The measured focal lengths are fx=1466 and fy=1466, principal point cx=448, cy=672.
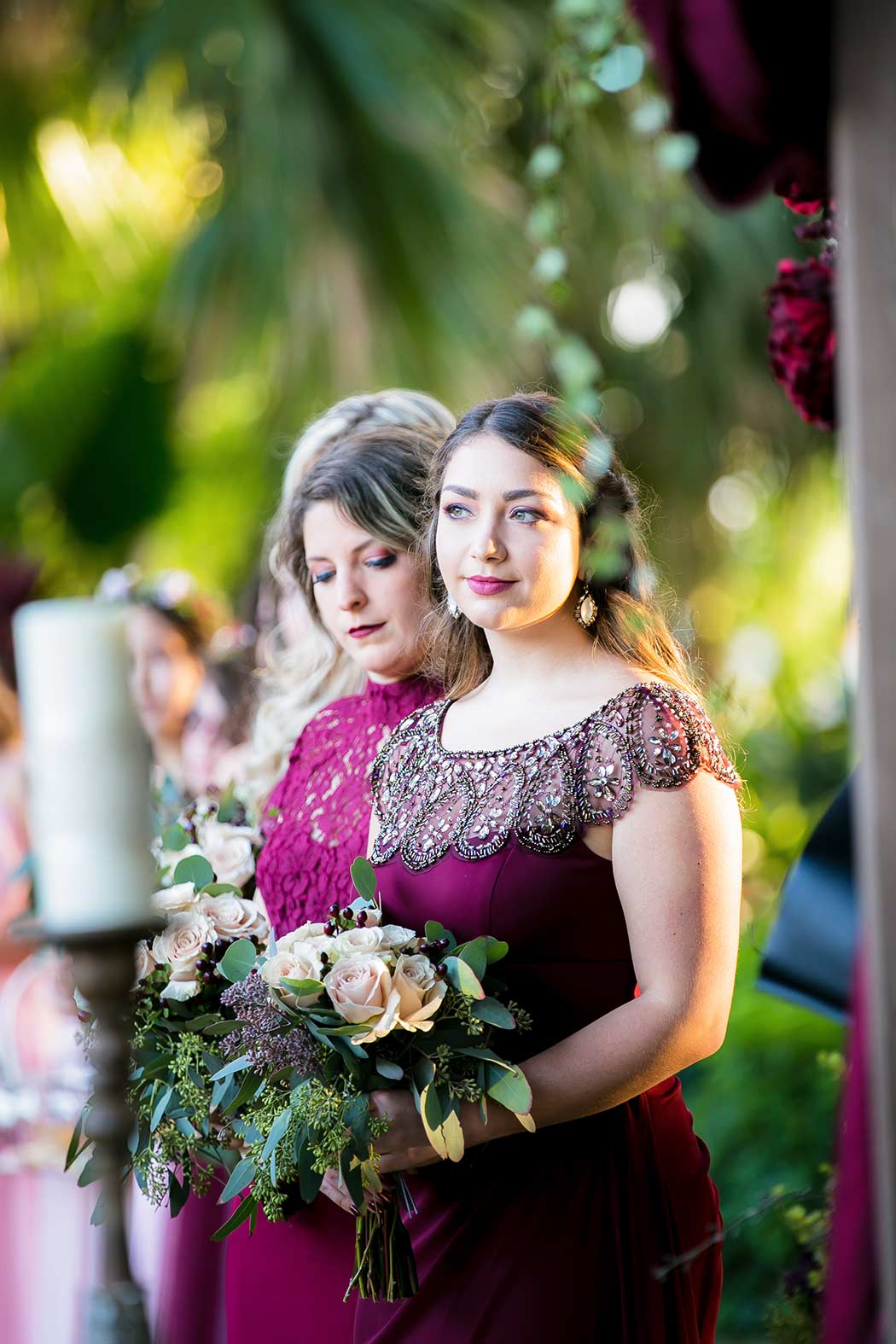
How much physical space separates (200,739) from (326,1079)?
10.3 feet

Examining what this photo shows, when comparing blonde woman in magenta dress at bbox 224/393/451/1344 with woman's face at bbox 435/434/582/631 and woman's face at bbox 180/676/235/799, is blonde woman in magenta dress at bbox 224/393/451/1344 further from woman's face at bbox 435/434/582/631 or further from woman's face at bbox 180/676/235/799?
woman's face at bbox 180/676/235/799

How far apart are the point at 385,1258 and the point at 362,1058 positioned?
1.18ft

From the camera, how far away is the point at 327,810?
9.55 feet

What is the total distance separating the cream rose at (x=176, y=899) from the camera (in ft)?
8.62

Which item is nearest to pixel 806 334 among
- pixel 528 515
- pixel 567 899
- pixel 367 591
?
pixel 528 515

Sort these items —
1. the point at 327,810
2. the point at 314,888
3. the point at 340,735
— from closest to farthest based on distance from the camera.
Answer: the point at 314,888, the point at 327,810, the point at 340,735

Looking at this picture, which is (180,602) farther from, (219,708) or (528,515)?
(528,515)

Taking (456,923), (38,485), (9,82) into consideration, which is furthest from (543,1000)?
(38,485)

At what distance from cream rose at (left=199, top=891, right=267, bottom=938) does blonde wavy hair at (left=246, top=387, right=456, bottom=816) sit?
67 centimetres

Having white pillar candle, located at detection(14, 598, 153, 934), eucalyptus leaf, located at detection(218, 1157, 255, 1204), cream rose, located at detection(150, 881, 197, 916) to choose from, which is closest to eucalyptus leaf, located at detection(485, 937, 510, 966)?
eucalyptus leaf, located at detection(218, 1157, 255, 1204)

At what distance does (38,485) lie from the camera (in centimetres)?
762

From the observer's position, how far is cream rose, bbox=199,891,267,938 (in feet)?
8.68

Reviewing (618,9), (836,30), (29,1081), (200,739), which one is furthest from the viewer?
(200,739)

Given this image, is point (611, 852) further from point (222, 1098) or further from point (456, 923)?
point (222, 1098)
